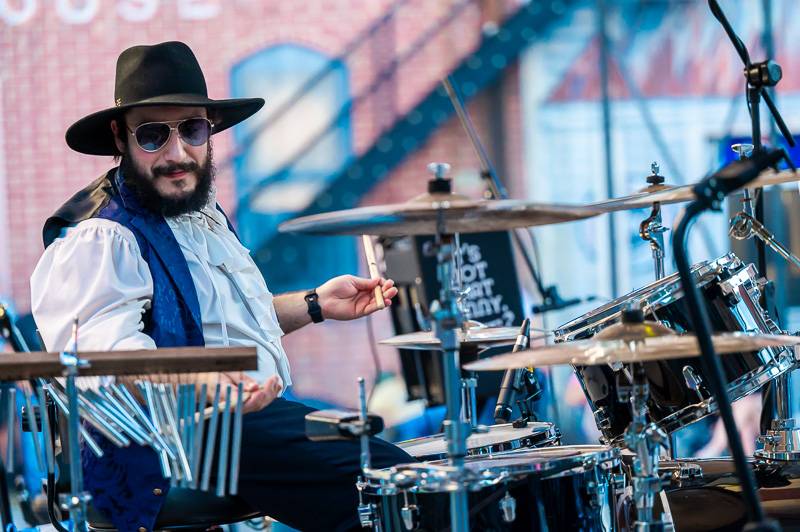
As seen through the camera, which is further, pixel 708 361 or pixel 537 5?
pixel 537 5

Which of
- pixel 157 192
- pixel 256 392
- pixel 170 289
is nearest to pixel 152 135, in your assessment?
pixel 157 192

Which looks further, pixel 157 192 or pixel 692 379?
pixel 692 379

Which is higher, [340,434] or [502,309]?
[502,309]

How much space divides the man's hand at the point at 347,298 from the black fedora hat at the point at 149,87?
1.86 ft

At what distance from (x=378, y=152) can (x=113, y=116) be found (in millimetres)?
4312

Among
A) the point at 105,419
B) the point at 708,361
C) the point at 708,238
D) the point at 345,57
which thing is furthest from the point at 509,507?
the point at 345,57

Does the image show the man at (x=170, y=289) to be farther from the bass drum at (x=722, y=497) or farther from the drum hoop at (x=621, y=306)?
the bass drum at (x=722, y=497)

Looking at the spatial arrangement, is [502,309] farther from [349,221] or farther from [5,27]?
[5,27]

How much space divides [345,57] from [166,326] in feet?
15.8

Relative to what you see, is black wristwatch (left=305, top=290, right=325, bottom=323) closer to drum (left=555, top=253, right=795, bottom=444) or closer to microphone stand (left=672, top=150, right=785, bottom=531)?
drum (left=555, top=253, right=795, bottom=444)

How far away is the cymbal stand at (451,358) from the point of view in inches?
78.4

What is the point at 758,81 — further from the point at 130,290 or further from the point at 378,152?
the point at 378,152

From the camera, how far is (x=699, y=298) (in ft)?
5.71

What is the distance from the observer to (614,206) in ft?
8.51
